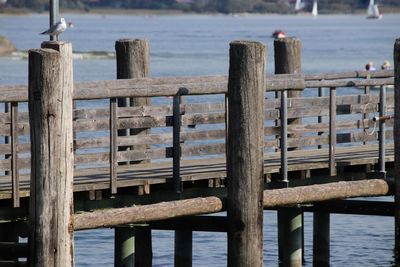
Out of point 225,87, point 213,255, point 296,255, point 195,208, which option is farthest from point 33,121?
Answer: point 213,255

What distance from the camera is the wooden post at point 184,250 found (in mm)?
15148

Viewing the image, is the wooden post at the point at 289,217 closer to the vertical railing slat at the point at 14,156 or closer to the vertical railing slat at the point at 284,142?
the vertical railing slat at the point at 284,142

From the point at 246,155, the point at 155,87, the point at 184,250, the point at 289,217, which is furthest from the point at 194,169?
the point at 289,217

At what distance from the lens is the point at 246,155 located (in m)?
11.8

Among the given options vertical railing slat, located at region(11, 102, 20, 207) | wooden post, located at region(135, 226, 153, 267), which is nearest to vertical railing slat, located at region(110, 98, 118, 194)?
vertical railing slat, located at region(11, 102, 20, 207)

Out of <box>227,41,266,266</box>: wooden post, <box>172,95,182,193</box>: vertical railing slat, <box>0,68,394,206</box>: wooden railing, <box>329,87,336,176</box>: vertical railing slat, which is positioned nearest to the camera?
<box>227,41,266,266</box>: wooden post

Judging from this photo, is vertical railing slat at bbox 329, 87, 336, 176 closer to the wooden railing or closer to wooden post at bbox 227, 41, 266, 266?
the wooden railing

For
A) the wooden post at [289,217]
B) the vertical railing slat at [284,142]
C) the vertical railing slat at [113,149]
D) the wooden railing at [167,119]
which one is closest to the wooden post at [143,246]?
the wooden railing at [167,119]

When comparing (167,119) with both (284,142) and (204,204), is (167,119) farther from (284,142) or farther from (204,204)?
(204,204)

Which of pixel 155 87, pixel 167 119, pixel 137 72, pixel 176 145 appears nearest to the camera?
pixel 155 87

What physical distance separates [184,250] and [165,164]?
1.08 meters

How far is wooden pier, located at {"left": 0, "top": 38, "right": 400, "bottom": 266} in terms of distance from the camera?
10.6 meters

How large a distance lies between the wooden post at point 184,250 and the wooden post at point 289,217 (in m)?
1.33

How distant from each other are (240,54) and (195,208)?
4.36ft
